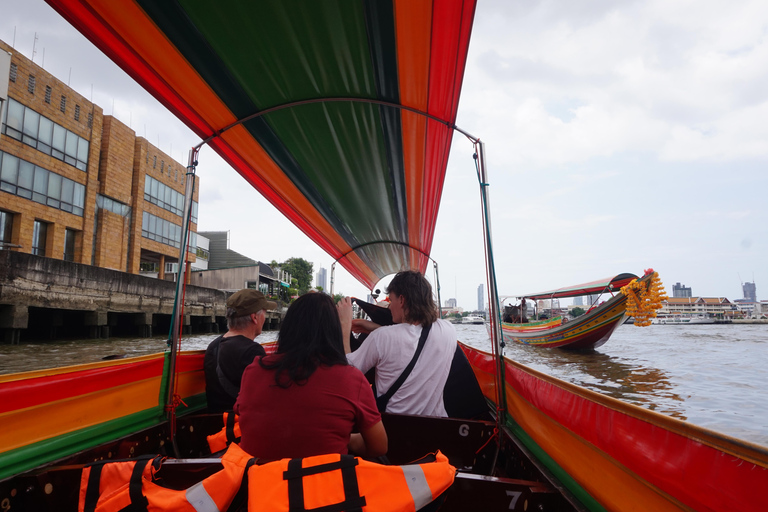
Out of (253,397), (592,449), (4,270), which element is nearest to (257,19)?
(253,397)

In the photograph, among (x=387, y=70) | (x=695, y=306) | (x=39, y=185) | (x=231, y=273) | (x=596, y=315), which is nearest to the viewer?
(x=387, y=70)

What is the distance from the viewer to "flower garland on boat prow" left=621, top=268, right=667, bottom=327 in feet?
33.9

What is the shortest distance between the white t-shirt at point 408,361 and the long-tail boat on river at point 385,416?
0.13 metres

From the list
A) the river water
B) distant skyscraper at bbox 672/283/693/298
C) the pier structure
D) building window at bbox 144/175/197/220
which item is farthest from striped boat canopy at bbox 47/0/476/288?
distant skyscraper at bbox 672/283/693/298

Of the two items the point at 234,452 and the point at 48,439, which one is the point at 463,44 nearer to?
the point at 234,452

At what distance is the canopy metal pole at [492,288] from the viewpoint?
2636 millimetres

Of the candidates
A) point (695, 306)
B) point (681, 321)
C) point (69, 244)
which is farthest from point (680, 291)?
point (69, 244)

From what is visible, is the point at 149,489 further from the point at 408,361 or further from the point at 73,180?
the point at 73,180

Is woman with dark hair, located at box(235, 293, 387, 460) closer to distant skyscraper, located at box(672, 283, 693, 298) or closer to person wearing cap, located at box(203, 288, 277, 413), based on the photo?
person wearing cap, located at box(203, 288, 277, 413)

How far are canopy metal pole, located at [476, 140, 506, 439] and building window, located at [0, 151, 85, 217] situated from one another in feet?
71.5

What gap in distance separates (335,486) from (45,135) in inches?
969


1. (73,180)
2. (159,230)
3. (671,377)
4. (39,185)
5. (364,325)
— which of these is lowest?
(671,377)

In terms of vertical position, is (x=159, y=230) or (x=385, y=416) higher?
(x=159, y=230)

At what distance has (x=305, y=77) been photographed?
8.89ft
